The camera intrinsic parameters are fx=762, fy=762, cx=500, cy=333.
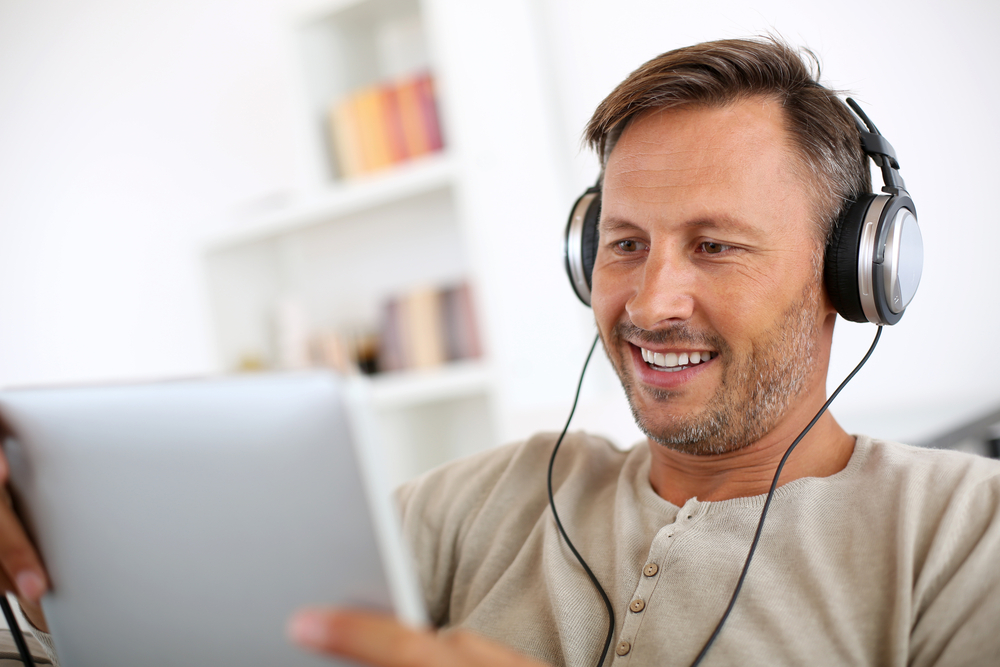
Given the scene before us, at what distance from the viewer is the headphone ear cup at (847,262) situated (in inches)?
33.1

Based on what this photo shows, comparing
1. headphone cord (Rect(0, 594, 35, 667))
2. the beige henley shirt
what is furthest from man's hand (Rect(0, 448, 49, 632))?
the beige henley shirt

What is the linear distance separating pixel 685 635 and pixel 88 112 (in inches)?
127

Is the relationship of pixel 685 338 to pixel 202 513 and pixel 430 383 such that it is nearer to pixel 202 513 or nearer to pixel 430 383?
pixel 202 513

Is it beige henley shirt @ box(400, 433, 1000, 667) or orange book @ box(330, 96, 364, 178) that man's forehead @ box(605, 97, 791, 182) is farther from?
orange book @ box(330, 96, 364, 178)

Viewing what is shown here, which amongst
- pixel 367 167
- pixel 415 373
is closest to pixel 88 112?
pixel 367 167

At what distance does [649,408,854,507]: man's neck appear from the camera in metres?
0.89

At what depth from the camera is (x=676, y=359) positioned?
93cm

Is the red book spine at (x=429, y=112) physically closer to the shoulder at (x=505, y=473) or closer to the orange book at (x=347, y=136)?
the orange book at (x=347, y=136)

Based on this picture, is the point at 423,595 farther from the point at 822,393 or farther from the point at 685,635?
the point at 822,393

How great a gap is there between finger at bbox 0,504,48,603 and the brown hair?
81 centimetres

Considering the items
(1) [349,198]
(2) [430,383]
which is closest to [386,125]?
(1) [349,198]

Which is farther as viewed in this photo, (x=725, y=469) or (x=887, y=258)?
(x=725, y=469)

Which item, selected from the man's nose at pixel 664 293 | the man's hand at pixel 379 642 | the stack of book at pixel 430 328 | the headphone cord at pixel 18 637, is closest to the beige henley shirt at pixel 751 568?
the man's nose at pixel 664 293

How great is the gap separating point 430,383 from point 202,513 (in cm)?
163
